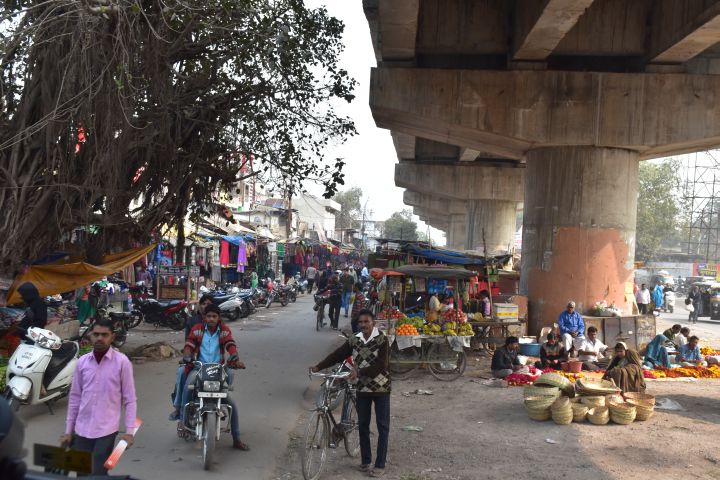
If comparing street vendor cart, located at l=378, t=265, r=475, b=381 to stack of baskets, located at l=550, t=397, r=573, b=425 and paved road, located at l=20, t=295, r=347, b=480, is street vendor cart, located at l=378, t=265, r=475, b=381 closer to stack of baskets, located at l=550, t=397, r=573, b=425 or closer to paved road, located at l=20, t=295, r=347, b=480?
paved road, located at l=20, t=295, r=347, b=480

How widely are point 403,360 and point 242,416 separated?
4440mm

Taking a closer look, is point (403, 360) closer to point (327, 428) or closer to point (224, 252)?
point (327, 428)

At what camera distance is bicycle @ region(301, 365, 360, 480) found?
6066mm

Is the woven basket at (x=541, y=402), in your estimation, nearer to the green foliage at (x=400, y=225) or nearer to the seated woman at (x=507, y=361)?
the seated woman at (x=507, y=361)

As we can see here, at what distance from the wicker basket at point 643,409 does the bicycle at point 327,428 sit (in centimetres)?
393

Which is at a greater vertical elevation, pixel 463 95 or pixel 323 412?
pixel 463 95

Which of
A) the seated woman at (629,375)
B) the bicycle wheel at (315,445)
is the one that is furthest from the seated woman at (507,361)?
the bicycle wheel at (315,445)

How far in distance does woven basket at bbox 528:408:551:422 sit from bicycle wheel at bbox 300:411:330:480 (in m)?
3.60

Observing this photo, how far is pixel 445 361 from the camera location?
12539 mm

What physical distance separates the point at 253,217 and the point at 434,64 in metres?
33.0

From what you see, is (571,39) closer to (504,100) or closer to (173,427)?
(504,100)

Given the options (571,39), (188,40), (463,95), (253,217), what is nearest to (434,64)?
(463,95)

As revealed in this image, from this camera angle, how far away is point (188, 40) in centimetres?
1172

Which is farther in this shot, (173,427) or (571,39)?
(571,39)
